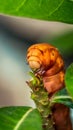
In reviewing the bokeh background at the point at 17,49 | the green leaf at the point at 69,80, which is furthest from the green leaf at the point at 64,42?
the green leaf at the point at 69,80

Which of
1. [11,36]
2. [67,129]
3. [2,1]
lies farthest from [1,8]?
[11,36]

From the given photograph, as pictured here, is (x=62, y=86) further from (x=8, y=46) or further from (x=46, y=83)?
(x=8, y=46)

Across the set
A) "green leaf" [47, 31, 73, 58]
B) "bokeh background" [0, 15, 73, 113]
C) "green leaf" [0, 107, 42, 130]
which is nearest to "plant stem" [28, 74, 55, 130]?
"green leaf" [0, 107, 42, 130]

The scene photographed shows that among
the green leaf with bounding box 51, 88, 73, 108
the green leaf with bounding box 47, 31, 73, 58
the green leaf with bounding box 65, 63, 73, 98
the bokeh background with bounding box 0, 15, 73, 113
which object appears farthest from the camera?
the bokeh background with bounding box 0, 15, 73, 113

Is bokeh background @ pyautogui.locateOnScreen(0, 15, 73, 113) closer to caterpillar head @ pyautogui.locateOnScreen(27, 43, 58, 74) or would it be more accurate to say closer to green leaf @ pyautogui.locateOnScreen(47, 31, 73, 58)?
green leaf @ pyautogui.locateOnScreen(47, 31, 73, 58)

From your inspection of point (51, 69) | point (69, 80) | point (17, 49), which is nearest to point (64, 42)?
point (17, 49)

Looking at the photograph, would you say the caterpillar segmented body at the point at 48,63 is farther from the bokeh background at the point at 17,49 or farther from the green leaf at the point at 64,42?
the bokeh background at the point at 17,49
